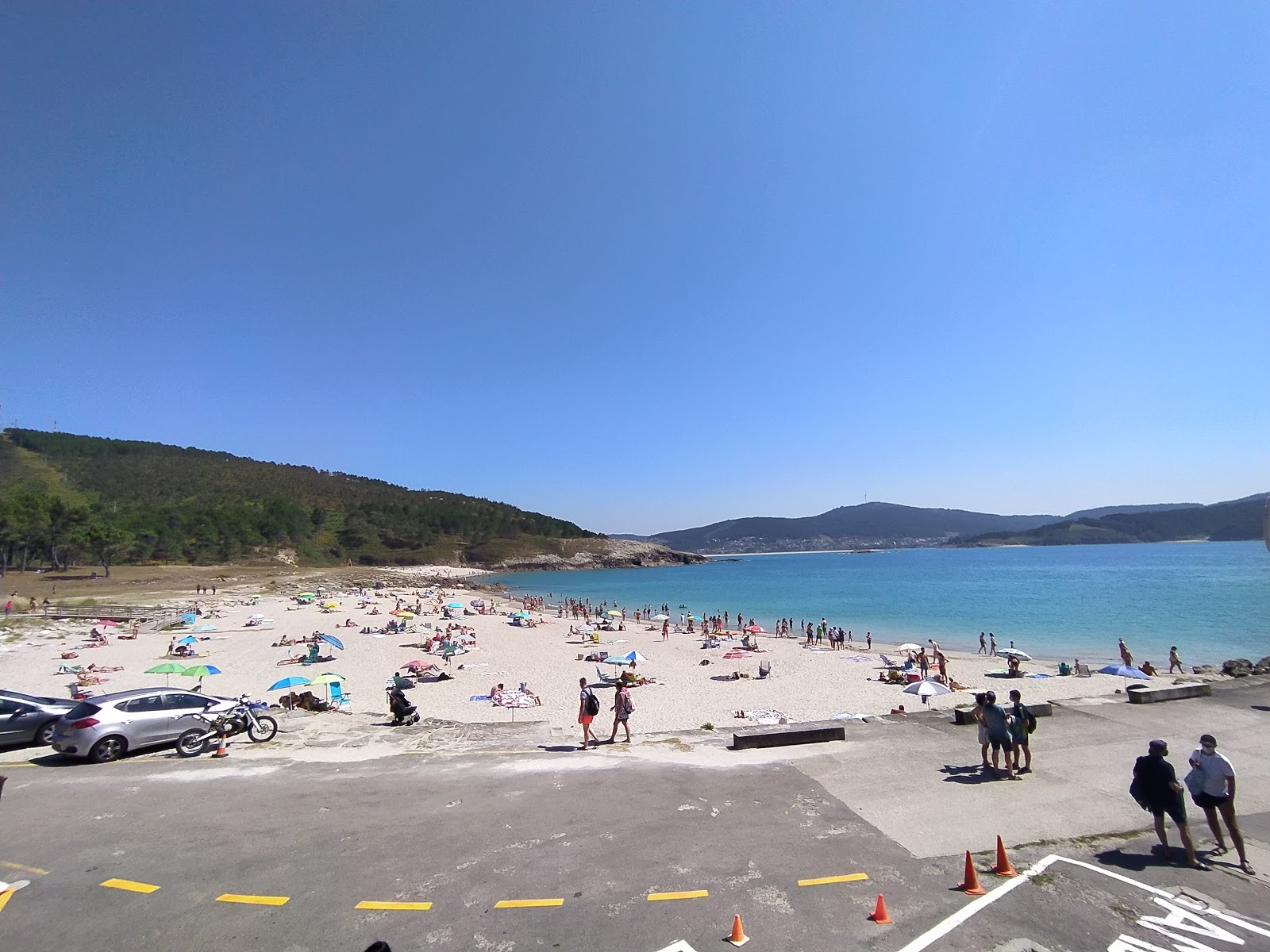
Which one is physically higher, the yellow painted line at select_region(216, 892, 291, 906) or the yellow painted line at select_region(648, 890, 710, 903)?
the yellow painted line at select_region(648, 890, 710, 903)

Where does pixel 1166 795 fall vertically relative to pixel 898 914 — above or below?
above

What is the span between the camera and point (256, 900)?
Answer: 659cm

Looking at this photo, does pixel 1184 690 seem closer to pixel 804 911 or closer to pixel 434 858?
pixel 804 911

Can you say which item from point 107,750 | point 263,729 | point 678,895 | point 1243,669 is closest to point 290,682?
point 263,729

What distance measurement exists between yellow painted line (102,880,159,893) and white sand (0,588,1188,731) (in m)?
11.4

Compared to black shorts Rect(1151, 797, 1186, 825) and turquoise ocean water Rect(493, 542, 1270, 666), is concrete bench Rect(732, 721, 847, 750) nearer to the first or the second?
black shorts Rect(1151, 797, 1186, 825)

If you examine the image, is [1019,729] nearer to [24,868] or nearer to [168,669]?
[24,868]

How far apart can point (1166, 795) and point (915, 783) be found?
11.2 ft

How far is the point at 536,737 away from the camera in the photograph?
1402 centimetres

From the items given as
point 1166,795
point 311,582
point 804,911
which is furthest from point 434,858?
point 311,582

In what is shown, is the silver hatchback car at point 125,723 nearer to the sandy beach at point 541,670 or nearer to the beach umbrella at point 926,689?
the sandy beach at point 541,670

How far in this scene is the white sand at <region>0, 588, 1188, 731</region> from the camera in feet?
68.0

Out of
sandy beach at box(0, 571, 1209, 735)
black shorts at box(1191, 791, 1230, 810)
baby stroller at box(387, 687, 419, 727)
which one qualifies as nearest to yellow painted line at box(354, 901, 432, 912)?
black shorts at box(1191, 791, 1230, 810)

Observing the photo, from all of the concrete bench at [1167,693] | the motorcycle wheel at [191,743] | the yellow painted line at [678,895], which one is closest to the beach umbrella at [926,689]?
the concrete bench at [1167,693]
